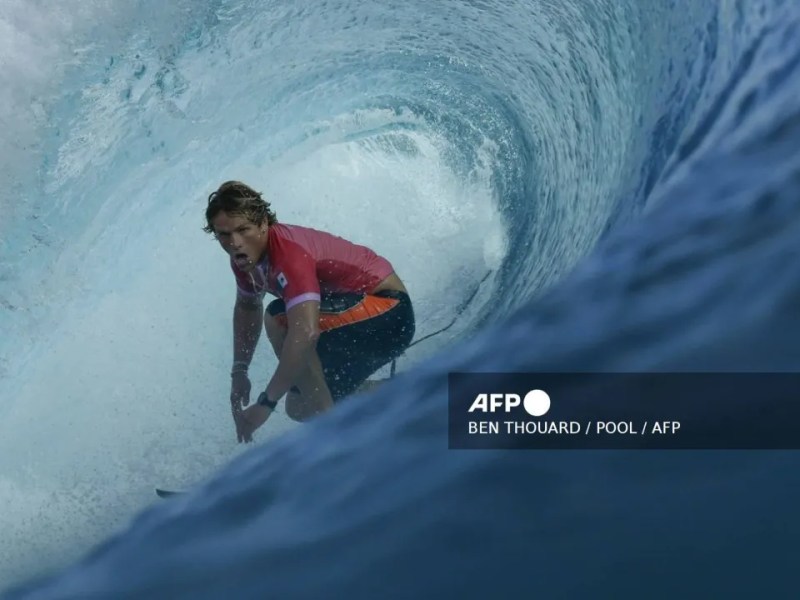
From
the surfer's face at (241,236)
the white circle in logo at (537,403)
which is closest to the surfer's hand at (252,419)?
the surfer's face at (241,236)

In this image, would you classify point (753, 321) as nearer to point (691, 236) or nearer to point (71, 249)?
point (691, 236)

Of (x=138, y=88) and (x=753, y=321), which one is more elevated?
(x=138, y=88)

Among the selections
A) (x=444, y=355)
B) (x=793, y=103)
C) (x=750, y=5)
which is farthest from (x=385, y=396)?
(x=750, y=5)

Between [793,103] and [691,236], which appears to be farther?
[793,103]

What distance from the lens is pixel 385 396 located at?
3.02 m

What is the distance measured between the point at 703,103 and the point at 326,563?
249 cm

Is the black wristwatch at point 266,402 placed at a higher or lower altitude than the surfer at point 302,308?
lower

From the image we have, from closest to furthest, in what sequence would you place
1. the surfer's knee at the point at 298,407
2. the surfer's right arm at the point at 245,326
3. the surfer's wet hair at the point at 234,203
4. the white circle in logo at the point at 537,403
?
the white circle in logo at the point at 537,403 → the surfer's wet hair at the point at 234,203 → the surfer's knee at the point at 298,407 → the surfer's right arm at the point at 245,326

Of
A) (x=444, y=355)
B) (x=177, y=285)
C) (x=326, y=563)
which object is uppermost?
(x=177, y=285)

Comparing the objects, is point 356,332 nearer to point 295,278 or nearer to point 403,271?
point 295,278

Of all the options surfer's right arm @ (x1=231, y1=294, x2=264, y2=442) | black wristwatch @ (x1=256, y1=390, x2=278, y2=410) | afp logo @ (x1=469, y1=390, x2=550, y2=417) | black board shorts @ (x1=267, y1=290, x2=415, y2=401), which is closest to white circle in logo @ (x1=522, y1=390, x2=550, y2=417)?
afp logo @ (x1=469, y1=390, x2=550, y2=417)

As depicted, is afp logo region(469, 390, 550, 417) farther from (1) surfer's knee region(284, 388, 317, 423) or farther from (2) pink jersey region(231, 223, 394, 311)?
(1) surfer's knee region(284, 388, 317, 423)

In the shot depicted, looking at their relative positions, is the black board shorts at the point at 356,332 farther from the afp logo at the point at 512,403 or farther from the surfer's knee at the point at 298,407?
the afp logo at the point at 512,403

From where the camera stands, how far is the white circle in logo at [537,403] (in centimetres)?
242
